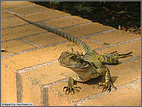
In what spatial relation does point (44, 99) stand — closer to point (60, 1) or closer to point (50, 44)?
point (50, 44)

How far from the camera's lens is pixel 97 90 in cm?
266

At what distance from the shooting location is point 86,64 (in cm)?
259

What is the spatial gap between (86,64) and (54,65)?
0.61 meters

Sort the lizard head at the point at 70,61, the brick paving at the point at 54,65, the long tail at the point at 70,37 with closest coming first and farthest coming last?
the lizard head at the point at 70,61, the brick paving at the point at 54,65, the long tail at the point at 70,37

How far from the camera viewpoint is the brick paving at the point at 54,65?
259 centimetres

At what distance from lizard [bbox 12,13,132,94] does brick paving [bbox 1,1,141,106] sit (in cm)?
6

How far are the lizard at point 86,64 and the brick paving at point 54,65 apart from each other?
0.06m

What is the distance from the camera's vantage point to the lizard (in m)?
2.48

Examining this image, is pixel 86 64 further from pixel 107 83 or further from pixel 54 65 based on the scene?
pixel 54 65

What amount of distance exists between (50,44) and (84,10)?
2161 mm

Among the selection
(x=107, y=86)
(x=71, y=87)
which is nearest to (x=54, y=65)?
(x=71, y=87)

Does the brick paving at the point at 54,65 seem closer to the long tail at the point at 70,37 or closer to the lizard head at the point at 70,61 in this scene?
the long tail at the point at 70,37

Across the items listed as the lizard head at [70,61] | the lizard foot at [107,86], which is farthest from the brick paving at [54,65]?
the lizard head at [70,61]

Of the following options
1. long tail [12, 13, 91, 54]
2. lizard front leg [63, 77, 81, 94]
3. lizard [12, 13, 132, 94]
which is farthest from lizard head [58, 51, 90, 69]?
long tail [12, 13, 91, 54]
